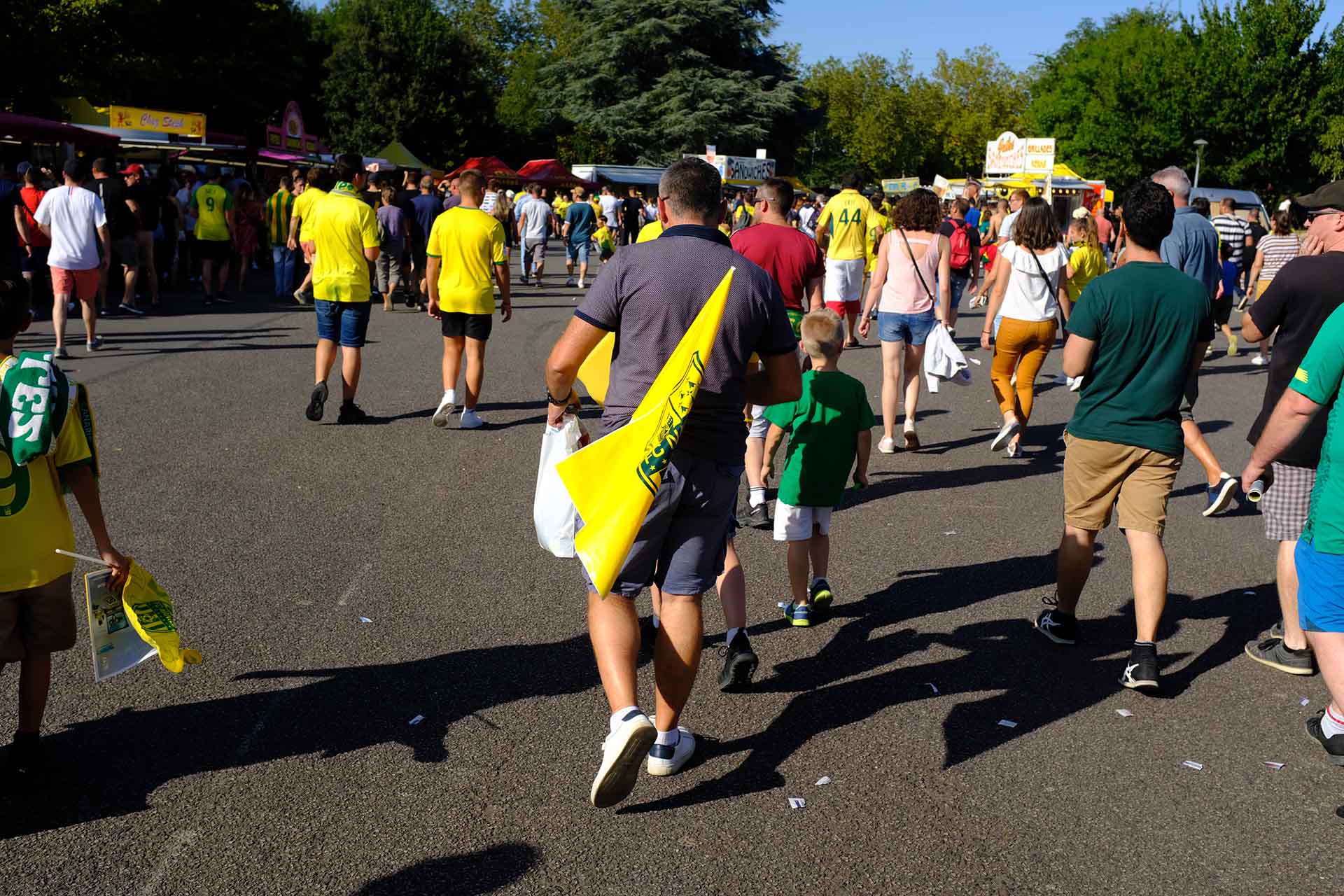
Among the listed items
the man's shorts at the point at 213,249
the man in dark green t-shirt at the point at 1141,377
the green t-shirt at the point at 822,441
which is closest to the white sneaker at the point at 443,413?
the green t-shirt at the point at 822,441

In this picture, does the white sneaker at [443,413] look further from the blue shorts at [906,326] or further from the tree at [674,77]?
the tree at [674,77]

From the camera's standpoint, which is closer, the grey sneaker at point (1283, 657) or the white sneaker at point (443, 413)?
the grey sneaker at point (1283, 657)

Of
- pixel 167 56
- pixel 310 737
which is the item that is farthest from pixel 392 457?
pixel 167 56

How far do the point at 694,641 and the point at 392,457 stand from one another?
16.8 feet

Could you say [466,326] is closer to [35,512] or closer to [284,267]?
[35,512]

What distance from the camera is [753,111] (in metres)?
57.5

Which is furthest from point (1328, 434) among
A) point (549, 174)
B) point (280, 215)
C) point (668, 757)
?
point (549, 174)

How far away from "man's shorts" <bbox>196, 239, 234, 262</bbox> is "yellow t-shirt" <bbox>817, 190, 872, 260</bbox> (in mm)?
10389

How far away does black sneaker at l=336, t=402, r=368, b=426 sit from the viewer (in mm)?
9391

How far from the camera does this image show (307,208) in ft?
32.1

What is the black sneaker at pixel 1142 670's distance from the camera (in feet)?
15.2

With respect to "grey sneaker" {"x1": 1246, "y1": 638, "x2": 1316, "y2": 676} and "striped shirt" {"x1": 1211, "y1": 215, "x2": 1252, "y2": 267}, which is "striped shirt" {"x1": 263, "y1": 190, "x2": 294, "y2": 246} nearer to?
"striped shirt" {"x1": 1211, "y1": 215, "x2": 1252, "y2": 267}

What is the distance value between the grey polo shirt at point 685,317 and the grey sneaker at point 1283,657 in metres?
2.79

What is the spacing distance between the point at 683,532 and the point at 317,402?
6124 millimetres
